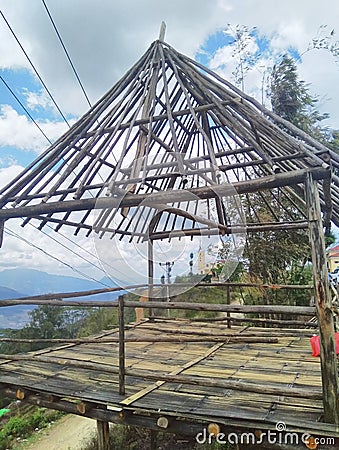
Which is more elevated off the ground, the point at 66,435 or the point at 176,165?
the point at 176,165

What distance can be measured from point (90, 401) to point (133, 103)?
11.0 ft

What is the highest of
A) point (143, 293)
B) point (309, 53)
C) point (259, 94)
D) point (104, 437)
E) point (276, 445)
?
point (309, 53)

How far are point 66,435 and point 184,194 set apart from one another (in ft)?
22.7

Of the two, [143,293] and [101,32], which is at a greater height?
[101,32]

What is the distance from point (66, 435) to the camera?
24.2ft

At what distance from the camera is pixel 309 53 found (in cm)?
1040

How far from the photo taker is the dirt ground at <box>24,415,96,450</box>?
6.72 meters

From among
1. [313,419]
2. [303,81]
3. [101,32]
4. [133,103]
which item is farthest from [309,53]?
[313,419]

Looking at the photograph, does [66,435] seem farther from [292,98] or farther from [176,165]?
[292,98]

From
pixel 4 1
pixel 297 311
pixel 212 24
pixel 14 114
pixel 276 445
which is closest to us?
pixel 276 445

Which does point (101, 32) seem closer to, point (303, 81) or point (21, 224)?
point (21, 224)

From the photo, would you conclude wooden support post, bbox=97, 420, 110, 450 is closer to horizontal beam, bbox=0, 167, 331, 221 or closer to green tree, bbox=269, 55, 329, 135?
horizontal beam, bbox=0, 167, 331, 221

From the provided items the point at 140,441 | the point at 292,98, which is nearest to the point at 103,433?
the point at 140,441

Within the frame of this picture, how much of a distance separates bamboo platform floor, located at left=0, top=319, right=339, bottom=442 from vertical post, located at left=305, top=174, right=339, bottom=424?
0.32ft
